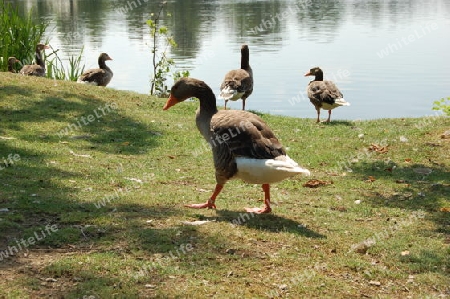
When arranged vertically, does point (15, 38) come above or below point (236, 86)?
above

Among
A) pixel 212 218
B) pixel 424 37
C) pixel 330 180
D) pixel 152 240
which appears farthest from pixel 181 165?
pixel 424 37

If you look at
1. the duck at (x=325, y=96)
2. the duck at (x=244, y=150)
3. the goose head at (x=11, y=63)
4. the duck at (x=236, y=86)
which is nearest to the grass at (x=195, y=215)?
the duck at (x=244, y=150)

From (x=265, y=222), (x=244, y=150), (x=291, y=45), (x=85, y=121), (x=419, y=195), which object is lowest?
(x=419, y=195)

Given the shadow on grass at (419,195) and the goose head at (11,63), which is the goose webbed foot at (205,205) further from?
the goose head at (11,63)

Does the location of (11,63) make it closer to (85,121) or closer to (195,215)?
(85,121)

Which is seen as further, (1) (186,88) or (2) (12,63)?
(2) (12,63)

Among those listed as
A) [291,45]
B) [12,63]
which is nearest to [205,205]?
[12,63]

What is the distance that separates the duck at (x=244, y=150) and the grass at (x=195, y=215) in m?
0.68

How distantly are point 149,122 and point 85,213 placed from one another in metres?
7.69

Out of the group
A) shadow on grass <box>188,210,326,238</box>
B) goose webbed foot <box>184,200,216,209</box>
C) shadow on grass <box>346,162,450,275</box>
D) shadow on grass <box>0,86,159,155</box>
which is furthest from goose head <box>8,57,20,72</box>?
shadow on grass <box>188,210,326,238</box>

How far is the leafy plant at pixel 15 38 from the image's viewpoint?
22688mm

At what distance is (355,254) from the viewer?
8.18 m

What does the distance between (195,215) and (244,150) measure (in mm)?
1259

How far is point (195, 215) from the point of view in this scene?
9109mm
